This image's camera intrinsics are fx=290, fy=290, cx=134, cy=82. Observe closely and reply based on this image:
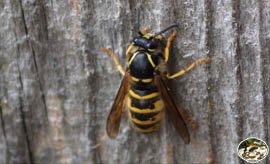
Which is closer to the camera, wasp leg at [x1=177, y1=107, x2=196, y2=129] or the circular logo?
the circular logo

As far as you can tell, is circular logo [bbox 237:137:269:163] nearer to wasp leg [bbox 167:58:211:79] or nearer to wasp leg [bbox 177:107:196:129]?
wasp leg [bbox 177:107:196:129]

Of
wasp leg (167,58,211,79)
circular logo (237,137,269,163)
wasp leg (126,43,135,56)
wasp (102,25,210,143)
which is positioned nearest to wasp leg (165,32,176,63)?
wasp (102,25,210,143)

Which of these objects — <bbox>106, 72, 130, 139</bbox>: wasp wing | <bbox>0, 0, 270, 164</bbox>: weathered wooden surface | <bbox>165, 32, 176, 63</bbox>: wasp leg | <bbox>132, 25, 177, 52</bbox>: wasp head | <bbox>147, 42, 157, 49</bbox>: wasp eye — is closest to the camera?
<bbox>0, 0, 270, 164</bbox>: weathered wooden surface

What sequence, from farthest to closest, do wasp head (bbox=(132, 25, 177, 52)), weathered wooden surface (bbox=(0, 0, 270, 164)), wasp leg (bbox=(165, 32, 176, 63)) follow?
wasp head (bbox=(132, 25, 177, 52))
wasp leg (bbox=(165, 32, 176, 63))
weathered wooden surface (bbox=(0, 0, 270, 164))

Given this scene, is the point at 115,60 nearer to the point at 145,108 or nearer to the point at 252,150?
the point at 145,108

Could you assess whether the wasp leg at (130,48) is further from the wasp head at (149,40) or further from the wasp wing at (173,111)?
the wasp wing at (173,111)

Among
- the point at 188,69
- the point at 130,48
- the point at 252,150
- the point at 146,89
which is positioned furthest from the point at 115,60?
the point at 252,150

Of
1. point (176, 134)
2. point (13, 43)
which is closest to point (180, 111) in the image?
point (176, 134)
